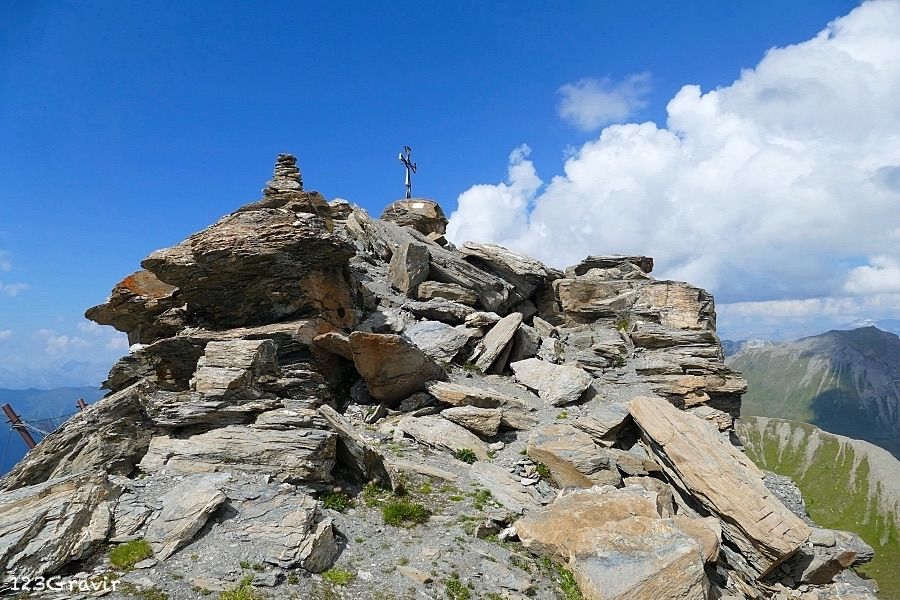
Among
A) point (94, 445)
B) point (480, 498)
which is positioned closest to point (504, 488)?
point (480, 498)

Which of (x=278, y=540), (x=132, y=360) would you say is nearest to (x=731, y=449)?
(x=278, y=540)

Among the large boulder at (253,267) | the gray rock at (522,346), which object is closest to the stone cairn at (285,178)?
the large boulder at (253,267)

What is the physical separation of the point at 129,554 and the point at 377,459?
9.23m

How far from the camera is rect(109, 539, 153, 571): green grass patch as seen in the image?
40.1 feet

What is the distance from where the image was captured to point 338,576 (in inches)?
540

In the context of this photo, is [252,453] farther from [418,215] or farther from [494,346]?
[418,215]

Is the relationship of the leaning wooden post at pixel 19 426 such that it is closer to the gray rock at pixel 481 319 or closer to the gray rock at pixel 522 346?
the gray rock at pixel 481 319

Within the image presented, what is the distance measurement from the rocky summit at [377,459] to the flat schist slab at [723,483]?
9cm

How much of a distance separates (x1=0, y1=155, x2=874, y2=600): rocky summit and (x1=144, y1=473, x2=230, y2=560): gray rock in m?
0.07

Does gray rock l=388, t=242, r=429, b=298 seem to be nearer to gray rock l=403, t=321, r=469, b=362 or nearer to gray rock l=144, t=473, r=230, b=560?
gray rock l=403, t=321, r=469, b=362

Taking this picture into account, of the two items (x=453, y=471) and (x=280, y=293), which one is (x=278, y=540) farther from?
(x=280, y=293)

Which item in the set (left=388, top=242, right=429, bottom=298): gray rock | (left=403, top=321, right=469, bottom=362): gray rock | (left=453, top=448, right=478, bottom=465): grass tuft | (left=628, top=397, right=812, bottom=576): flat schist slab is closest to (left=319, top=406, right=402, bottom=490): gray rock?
(left=453, top=448, right=478, bottom=465): grass tuft

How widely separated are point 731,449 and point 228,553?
24.1 meters

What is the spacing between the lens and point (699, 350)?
34.2 metres
